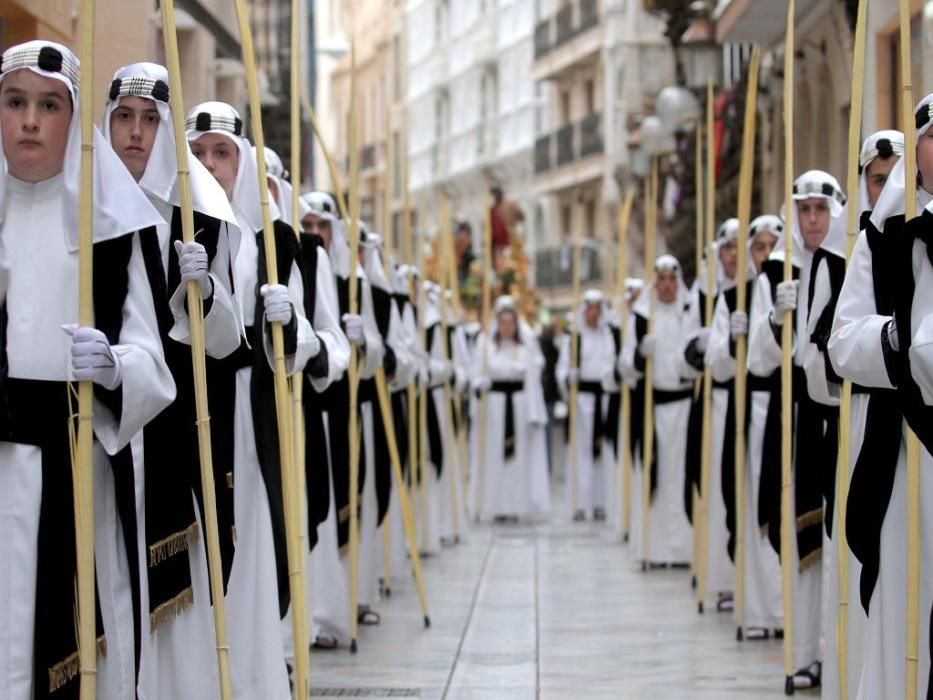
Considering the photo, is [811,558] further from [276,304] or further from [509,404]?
[509,404]

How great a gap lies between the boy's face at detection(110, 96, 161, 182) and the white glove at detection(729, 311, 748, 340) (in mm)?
4536

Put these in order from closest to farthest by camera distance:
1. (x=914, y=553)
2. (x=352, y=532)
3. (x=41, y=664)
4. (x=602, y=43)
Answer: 1. (x=41, y=664)
2. (x=914, y=553)
3. (x=352, y=532)
4. (x=602, y=43)

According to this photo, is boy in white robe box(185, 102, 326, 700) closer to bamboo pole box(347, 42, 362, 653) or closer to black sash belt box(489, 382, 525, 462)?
bamboo pole box(347, 42, 362, 653)


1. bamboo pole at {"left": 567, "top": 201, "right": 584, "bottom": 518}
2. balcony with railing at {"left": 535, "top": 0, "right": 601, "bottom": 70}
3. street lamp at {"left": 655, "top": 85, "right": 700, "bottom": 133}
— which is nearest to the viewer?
bamboo pole at {"left": 567, "top": 201, "right": 584, "bottom": 518}

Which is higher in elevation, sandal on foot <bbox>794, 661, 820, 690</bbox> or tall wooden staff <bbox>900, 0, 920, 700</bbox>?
tall wooden staff <bbox>900, 0, 920, 700</bbox>

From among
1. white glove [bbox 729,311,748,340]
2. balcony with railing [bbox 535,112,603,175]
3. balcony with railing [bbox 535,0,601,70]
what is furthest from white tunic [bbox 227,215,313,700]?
balcony with railing [bbox 535,0,601,70]

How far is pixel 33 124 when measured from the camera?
5238 mm

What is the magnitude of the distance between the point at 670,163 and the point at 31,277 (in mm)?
22567

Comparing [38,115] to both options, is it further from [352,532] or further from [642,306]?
[642,306]

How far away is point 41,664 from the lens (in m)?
5.05

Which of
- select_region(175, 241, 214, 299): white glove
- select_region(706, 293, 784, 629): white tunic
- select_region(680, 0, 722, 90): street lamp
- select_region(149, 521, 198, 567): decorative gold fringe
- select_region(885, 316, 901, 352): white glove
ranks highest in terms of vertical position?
select_region(680, 0, 722, 90): street lamp

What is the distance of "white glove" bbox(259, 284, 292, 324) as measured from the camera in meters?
6.66

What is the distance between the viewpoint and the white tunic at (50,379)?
506 centimetres

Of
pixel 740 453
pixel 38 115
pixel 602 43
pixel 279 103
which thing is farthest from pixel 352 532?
pixel 602 43
